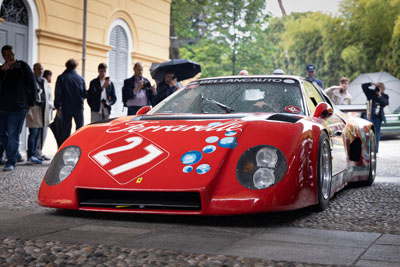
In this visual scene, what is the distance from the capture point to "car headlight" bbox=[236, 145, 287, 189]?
15.4 feet

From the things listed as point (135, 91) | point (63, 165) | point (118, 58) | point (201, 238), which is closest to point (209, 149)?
point (201, 238)

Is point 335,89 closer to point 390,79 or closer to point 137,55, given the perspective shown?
point 137,55

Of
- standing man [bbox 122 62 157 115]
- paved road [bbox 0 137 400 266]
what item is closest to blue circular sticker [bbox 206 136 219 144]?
paved road [bbox 0 137 400 266]

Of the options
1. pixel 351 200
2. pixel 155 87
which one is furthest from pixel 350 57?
pixel 351 200

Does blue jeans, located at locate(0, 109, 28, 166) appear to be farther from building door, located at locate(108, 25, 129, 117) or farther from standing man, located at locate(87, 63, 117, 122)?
building door, located at locate(108, 25, 129, 117)

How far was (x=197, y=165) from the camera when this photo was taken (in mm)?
4727

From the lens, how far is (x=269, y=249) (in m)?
3.72

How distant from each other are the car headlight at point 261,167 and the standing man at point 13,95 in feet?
19.1

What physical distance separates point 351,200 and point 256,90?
4.55 feet

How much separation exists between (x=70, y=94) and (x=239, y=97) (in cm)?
597

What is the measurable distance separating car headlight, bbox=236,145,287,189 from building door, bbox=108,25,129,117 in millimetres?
13722

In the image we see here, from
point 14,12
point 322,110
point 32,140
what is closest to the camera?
point 322,110

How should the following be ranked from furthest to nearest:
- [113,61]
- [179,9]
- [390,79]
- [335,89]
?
[179,9]
[390,79]
[113,61]
[335,89]

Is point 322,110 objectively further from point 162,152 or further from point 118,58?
point 118,58
